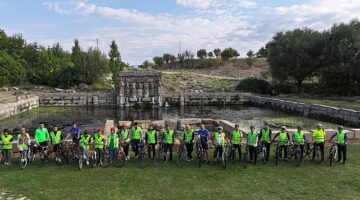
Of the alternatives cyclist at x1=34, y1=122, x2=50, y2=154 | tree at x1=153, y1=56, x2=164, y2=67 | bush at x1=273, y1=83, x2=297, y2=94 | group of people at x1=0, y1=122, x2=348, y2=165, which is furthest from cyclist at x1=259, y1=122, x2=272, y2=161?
tree at x1=153, y1=56, x2=164, y2=67

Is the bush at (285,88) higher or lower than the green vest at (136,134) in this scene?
higher

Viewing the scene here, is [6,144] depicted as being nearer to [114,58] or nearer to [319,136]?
[319,136]

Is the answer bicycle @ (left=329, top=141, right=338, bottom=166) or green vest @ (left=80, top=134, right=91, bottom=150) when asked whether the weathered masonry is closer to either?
green vest @ (left=80, top=134, right=91, bottom=150)

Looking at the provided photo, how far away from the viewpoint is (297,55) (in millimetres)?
47125

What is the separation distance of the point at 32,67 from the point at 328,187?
62659 mm

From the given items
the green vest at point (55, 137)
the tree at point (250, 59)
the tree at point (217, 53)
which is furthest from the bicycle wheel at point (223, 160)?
the tree at point (217, 53)

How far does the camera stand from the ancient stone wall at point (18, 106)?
31747mm

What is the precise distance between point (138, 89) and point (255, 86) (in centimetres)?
1998

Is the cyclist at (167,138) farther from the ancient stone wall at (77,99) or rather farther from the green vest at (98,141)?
the ancient stone wall at (77,99)

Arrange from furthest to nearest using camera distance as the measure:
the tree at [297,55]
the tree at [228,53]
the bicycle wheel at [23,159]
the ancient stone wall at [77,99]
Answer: the tree at [228,53] → the tree at [297,55] → the ancient stone wall at [77,99] → the bicycle wheel at [23,159]

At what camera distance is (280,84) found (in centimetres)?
5288

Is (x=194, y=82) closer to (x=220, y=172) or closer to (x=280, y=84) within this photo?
(x=280, y=84)

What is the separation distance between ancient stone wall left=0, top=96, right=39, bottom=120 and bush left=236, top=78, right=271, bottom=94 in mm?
31384

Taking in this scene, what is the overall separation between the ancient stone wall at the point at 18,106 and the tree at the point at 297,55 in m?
34.0
